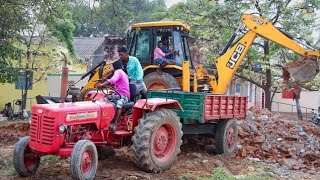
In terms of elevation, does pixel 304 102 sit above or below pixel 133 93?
above

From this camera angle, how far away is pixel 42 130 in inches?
265

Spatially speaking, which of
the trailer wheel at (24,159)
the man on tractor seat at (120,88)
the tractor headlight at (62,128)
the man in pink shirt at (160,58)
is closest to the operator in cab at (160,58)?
the man in pink shirt at (160,58)

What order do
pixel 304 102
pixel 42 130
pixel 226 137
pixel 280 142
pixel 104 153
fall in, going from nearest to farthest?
pixel 42 130
pixel 104 153
pixel 226 137
pixel 280 142
pixel 304 102

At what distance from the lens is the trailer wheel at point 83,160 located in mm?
6309

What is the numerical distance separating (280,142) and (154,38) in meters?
4.36

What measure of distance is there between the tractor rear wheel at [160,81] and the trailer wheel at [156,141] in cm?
284

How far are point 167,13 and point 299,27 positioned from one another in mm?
5960

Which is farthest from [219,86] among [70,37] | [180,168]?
[70,37]

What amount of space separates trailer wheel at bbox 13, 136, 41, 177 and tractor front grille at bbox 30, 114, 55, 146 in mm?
205

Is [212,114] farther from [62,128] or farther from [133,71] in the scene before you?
[62,128]

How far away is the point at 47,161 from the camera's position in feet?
28.2

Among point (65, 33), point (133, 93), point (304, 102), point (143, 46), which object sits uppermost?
point (65, 33)

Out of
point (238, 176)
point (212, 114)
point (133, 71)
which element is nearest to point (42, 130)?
point (133, 71)

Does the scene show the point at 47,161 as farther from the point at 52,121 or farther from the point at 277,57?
the point at 277,57
